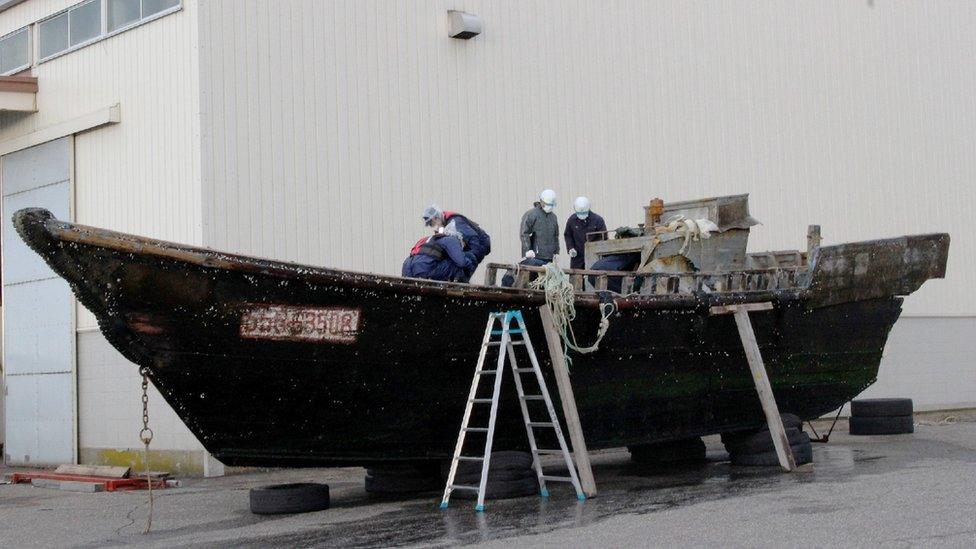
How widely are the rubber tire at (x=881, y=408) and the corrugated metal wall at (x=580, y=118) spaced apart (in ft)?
12.1

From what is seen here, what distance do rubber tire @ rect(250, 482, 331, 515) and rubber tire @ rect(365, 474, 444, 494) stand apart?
1.19 m

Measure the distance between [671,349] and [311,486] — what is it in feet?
12.1

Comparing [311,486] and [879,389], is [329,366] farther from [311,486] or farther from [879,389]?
[879,389]

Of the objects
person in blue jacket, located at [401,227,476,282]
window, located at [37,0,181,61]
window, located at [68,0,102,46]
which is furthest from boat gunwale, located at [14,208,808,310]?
window, located at [68,0,102,46]

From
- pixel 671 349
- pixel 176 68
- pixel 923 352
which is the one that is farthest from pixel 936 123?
pixel 176 68

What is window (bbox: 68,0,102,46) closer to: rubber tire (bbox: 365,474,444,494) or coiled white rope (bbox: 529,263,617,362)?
rubber tire (bbox: 365,474,444,494)

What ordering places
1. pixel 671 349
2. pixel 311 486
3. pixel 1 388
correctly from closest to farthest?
pixel 311 486
pixel 671 349
pixel 1 388

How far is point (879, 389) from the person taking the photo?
20.0 m

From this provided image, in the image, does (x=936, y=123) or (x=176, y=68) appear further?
(x=936, y=123)

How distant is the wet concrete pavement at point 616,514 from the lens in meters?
7.76

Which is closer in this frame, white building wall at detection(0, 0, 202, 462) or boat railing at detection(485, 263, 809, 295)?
boat railing at detection(485, 263, 809, 295)

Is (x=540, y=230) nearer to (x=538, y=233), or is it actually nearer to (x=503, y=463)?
(x=538, y=233)

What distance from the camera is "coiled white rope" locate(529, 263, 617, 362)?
1036 centimetres

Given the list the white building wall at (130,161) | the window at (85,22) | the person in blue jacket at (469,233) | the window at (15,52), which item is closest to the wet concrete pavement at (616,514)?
the white building wall at (130,161)
